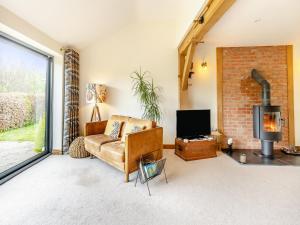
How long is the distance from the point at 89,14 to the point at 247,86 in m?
3.72

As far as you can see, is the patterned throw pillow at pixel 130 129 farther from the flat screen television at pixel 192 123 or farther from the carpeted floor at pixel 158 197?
the flat screen television at pixel 192 123

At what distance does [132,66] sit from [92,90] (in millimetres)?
1131

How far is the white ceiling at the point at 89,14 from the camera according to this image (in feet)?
8.31

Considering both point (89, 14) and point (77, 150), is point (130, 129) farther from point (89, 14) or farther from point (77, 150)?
point (89, 14)

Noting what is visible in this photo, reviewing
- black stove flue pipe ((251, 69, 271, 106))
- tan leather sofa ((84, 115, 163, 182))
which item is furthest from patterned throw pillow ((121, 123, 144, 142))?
black stove flue pipe ((251, 69, 271, 106))

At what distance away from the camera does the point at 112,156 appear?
8.64ft

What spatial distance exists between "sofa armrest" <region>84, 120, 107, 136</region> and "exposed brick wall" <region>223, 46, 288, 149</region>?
2863 millimetres

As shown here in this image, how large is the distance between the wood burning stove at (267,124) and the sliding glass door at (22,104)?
449 centimetres

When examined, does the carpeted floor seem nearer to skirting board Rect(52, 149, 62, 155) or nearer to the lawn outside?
the lawn outside

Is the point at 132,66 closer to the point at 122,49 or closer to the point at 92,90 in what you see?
the point at 122,49

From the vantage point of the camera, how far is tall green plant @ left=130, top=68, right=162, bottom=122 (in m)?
3.87

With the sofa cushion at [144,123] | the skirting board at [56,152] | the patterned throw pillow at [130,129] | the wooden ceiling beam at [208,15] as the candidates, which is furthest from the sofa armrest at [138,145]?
the skirting board at [56,152]

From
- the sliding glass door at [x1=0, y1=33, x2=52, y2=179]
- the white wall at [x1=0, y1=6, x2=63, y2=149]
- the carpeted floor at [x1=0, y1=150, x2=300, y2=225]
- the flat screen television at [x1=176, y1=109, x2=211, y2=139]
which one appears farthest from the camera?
the flat screen television at [x1=176, y1=109, x2=211, y2=139]

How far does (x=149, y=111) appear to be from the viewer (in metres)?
3.84
